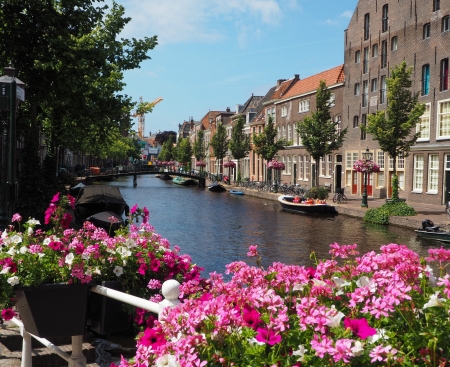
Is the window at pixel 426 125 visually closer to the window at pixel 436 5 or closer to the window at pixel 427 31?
the window at pixel 427 31

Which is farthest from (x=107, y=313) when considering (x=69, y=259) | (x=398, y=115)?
(x=398, y=115)

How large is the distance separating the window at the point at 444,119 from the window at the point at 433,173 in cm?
136

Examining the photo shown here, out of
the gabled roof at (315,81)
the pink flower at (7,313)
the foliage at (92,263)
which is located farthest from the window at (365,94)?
the pink flower at (7,313)

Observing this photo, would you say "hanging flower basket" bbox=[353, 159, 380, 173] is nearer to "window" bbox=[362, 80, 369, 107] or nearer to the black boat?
"window" bbox=[362, 80, 369, 107]

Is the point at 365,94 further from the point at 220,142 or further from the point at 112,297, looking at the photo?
the point at 112,297

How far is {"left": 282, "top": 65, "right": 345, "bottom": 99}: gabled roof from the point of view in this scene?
152 feet

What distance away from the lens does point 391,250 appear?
3.33 m

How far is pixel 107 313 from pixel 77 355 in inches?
14.0

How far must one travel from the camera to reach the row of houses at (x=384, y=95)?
1242 inches

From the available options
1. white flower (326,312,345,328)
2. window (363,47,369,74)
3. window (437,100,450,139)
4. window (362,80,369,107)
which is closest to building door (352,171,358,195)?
window (362,80,369,107)

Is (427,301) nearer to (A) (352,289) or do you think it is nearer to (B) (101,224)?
(A) (352,289)

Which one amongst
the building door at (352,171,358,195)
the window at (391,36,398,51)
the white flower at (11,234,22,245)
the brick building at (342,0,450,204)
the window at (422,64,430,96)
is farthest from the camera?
the building door at (352,171,358,195)

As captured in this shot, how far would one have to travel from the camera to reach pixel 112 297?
371 centimetres

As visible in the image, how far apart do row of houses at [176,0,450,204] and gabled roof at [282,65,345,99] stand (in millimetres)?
117
